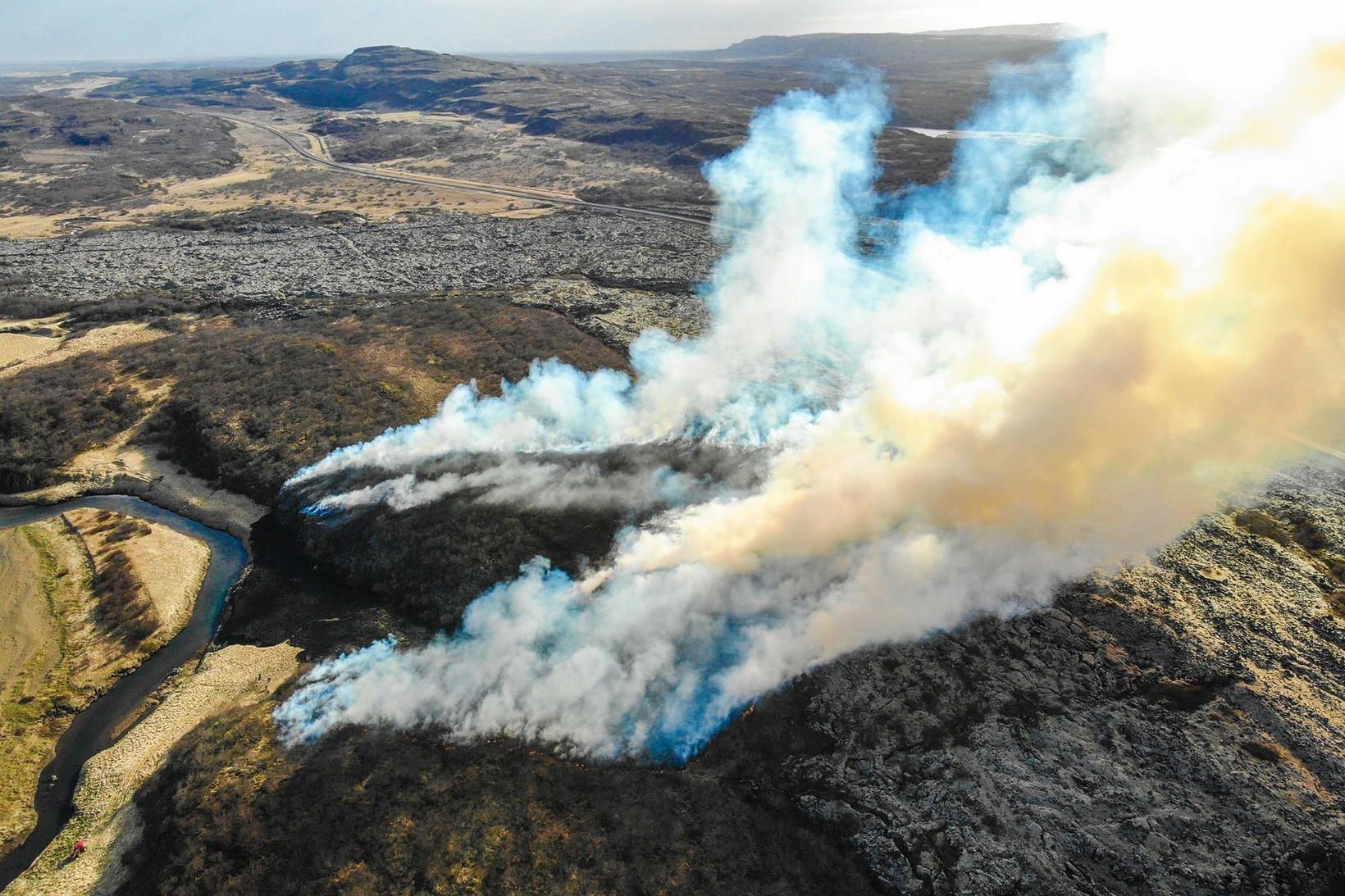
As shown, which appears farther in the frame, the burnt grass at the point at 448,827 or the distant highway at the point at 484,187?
the distant highway at the point at 484,187

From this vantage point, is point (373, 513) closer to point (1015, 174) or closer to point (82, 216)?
point (1015, 174)

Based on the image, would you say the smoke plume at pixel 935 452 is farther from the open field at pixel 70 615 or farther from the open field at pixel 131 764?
the open field at pixel 70 615

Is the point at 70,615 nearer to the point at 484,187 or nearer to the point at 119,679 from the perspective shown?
the point at 119,679

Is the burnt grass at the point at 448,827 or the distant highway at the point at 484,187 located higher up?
the distant highway at the point at 484,187

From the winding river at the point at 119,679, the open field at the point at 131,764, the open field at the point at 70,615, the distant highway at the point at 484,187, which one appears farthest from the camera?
the distant highway at the point at 484,187

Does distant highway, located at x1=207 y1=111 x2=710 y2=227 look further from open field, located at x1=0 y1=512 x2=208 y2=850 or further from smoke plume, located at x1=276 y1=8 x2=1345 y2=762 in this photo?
open field, located at x1=0 y1=512 x2=208 y2=850

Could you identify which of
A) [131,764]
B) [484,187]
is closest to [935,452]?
[131,764]

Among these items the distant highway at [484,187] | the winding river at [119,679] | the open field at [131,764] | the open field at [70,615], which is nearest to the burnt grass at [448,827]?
the open field at [131,764]

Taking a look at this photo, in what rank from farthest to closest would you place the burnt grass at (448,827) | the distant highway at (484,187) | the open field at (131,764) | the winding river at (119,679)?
the distant highway at (484,187), the winding river at (119,679), the open field at (131,764), the burnt grass at (448,827)
